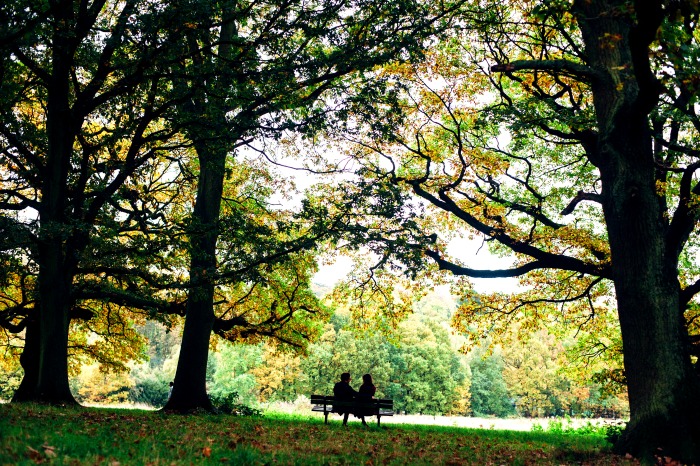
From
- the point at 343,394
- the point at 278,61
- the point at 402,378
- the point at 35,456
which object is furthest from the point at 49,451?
the point at 402,378

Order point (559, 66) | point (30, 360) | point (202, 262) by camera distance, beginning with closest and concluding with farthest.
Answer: point (559, 66) < point (202, 262) < point (30, 360)

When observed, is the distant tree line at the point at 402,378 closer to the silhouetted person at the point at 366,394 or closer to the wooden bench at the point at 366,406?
the silhouetted person at the point at 366,394

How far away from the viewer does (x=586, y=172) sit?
1827cm

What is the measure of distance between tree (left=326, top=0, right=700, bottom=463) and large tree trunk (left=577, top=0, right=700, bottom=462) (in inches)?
0.9

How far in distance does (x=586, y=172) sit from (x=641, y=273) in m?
9.27

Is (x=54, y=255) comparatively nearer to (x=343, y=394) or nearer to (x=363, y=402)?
(x=343, y=394)

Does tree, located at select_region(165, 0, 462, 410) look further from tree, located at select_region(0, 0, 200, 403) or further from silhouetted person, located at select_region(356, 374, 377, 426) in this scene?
silhouetted person, located at select_region(356, 374, 377, 426)

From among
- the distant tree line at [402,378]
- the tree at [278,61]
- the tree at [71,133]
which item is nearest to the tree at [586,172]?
the tree at [278,61]

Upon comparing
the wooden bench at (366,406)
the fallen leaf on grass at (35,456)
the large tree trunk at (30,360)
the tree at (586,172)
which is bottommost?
the wooden bench at (366,406)

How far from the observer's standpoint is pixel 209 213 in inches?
660

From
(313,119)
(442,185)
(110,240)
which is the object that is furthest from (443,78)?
(110,240)

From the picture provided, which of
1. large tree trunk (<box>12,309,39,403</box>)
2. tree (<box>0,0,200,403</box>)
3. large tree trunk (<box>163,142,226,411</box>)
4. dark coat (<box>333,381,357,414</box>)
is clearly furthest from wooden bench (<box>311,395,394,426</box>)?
large tree trunk (<box>12,309,39,403</box>)

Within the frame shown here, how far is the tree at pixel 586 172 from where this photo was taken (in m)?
8.76

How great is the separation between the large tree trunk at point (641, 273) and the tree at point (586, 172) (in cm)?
2
